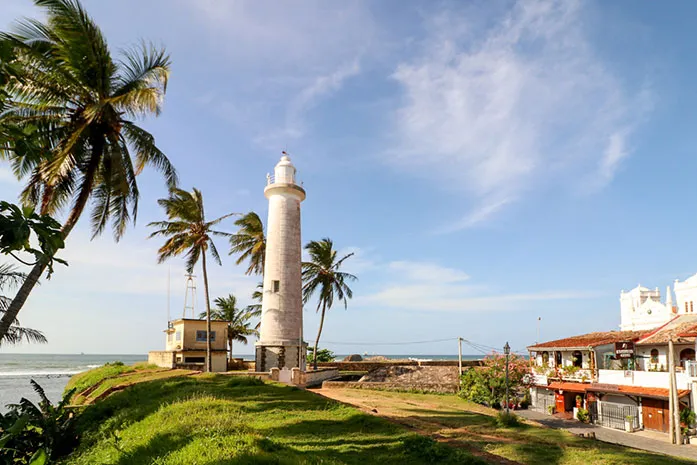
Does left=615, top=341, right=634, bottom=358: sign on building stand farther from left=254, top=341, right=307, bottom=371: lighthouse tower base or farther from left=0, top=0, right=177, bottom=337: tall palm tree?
left=0, top=0, right=177, bottom=337: tall palm tree

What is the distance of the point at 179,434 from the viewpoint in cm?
1083

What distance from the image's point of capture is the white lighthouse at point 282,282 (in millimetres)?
31609

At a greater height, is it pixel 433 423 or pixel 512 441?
pixel 512 441

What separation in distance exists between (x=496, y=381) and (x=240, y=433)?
20594 millimetres

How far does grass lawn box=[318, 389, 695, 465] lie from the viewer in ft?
44.9

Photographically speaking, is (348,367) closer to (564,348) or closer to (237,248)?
(237,248)

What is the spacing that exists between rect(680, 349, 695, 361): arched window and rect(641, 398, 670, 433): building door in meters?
3.22

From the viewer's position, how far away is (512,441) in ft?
51.7

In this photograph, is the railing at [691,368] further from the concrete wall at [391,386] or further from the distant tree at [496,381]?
the concrete wall at [391,386]

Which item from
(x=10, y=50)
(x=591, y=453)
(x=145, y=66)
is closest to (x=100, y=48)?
(x=145, y=66)

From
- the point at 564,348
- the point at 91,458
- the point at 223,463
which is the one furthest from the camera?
the point at 564,348

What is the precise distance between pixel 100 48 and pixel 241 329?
3350 centimetres

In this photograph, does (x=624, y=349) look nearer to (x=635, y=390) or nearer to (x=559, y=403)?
(x=635, y=390)

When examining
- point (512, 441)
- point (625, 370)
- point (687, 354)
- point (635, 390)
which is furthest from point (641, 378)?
point (512, 441)
